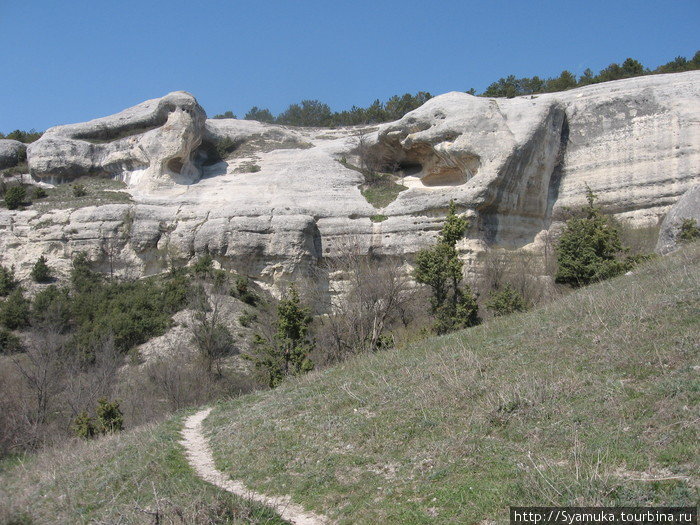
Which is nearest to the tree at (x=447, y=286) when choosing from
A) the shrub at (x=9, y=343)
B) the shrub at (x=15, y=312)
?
the shrub at (x=9, y=343)

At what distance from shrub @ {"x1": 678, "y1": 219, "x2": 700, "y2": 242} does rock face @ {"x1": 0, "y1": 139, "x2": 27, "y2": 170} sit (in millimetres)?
34044

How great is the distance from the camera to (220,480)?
25.1 feet

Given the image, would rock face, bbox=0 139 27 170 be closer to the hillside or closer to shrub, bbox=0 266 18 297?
shrub, bbox=0 266 18 297

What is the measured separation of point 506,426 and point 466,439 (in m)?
0.45

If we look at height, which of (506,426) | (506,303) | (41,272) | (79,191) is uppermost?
(79,191)

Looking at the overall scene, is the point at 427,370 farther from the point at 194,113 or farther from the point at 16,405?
the point at 194,113

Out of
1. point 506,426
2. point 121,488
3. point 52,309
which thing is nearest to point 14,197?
point 52,309

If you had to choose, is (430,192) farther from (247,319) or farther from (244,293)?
(247,319)

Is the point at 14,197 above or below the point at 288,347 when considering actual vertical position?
above

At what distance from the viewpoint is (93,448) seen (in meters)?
10.9

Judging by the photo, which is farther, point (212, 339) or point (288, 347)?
point (212, 339)

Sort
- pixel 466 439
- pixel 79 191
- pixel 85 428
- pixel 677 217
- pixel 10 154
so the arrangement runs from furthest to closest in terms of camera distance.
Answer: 1. pixel 10 154
2. pixel 79 191
3. pixel 677 217
4. pixel 85 428
5. pixel 466 439

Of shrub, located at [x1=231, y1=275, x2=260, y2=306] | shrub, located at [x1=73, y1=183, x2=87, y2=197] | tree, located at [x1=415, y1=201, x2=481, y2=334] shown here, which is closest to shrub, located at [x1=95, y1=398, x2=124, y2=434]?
tree, located at [x1=415, y1=201, x2=481, y2=334]

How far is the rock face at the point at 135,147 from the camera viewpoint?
1326 inches
